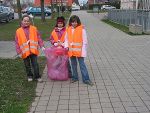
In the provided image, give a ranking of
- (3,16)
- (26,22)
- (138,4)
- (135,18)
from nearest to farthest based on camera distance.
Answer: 1. (26,22)
2. (135,18)
3. (3,16)
4. (138,4)

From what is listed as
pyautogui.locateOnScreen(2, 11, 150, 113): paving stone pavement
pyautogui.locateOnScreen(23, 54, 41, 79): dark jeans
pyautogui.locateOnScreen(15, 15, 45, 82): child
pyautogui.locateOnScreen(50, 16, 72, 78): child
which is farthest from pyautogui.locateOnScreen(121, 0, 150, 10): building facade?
pyautogui.locateOnScreen(15, 15, 45, 82): child

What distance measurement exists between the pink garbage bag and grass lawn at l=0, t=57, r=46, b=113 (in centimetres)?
51

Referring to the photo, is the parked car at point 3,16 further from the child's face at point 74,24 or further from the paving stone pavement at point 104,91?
the child's face at point 74,24

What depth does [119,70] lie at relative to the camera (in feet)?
31.7

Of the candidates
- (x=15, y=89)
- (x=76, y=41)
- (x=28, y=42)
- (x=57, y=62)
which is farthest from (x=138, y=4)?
(x=15, y=89)

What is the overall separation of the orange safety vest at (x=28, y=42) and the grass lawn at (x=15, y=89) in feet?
2.33

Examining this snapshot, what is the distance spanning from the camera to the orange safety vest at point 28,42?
804cm

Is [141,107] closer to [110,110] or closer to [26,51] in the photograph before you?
[110,110]

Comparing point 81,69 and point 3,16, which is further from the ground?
point 3,16

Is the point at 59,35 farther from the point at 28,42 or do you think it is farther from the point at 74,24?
the point at 28,42

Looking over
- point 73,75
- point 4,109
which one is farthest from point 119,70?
point 4,109

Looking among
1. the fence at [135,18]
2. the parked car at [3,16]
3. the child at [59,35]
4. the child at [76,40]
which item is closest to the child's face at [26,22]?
the child at [59,35]

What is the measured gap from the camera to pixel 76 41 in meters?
7.91

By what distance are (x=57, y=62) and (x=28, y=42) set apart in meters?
Result: 0.79
